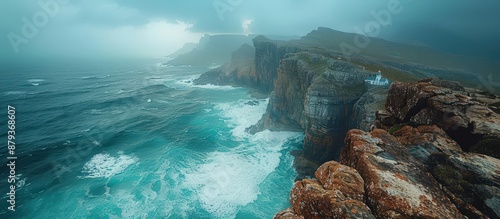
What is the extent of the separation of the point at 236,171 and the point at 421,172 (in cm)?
3286

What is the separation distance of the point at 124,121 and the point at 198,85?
61.1 metres

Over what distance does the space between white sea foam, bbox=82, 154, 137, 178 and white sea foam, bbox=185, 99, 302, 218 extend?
14.5 metres

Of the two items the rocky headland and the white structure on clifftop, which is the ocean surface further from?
the rocky headland

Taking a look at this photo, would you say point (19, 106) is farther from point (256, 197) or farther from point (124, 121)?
point (256, 197)

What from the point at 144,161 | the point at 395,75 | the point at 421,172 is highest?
the point at 395,75

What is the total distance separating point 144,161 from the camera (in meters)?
45.3

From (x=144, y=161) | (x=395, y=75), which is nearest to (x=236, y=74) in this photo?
(x=395, y=75)

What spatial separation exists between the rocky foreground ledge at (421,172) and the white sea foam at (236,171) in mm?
23974

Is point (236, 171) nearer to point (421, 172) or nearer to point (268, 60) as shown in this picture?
point (421, 172)

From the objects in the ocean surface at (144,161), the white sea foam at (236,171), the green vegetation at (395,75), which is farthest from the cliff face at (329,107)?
the green vegetation at (395,75)

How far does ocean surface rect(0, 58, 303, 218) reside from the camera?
3278 centimetres

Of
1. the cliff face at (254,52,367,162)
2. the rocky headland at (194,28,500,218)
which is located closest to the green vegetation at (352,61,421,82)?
the cliff face at (254,52,367,162)

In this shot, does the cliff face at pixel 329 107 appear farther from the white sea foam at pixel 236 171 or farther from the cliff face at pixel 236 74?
the cliff face at pixel 236 74

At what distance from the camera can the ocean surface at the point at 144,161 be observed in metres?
32.8
